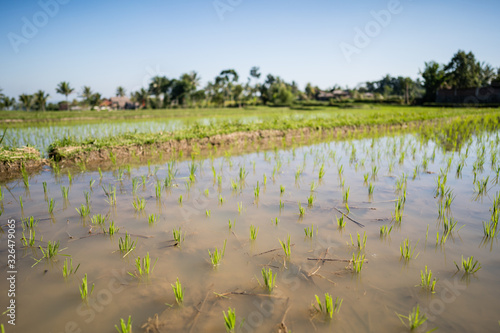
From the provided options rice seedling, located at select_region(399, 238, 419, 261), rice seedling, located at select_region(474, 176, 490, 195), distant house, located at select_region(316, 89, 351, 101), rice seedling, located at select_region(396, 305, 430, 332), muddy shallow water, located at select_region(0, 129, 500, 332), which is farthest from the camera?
distant house, located at select_region(316, 89, 351, 101)

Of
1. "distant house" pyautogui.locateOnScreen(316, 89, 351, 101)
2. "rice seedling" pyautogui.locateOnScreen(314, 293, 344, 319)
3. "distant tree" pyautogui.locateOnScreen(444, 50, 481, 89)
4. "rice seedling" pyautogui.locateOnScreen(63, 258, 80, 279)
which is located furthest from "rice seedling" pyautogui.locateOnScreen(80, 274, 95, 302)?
"distant house" pyautogui.locateOnScreen(316, 89, 351, 101)

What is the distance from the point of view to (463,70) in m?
28.5

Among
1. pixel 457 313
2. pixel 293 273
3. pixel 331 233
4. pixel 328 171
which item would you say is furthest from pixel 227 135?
pixel 457 313

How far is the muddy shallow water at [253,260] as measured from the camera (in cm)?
130

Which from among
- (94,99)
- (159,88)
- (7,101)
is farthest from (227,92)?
(7,101)

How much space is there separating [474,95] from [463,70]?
7.01 m

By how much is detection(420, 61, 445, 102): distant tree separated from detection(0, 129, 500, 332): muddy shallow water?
101 ft

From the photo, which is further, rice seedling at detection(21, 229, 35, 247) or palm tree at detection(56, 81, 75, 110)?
palm tree at detection(56, 81, 75, 110)

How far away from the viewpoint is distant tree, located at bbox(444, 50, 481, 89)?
28484mm

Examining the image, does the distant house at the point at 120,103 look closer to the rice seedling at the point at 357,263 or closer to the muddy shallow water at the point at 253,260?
the muddy shallow water at the point at 253,260

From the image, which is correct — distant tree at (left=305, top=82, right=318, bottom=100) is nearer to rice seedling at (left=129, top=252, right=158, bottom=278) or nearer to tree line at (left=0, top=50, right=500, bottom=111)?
tree line at (left=0, top=50, right=500, bottom=111)

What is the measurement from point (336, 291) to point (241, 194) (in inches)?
69.4

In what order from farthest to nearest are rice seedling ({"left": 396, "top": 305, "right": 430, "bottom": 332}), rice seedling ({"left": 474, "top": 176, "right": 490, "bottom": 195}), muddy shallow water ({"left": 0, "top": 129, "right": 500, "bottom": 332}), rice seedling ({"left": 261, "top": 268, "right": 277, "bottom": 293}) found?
rice seedling ({"left": 474, "top": 176, "right": 490, "bottom": 195}) < rice seedling ({"left": 261, "top": 268, "right": 277, "bottom": 293}) < muddy shallow water ({"left": 0, "top": 129, "right": 500, "bottom": 332}) < rice seedling ({"left": 396, "top": 305, "right": 430, "bottom": 332})

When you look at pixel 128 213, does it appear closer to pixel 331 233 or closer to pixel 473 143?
pixel 331 233
